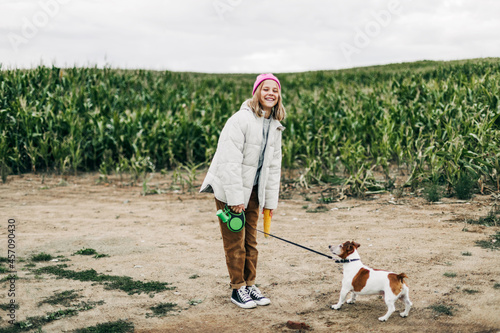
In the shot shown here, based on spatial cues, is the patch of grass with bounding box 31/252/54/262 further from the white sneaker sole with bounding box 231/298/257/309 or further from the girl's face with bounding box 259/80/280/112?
the girl's face with bounding box 259/80/280/112

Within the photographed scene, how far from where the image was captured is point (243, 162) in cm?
424

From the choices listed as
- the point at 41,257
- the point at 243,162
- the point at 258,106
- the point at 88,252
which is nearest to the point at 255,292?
the point at 243,162

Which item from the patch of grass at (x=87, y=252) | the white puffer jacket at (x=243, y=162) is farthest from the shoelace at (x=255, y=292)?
the patch of grass at (x=87, y=252)

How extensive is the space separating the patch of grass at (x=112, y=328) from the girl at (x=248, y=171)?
0.98 m

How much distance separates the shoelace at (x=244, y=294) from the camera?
14.7 feet

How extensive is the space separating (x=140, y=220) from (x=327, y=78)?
1819 centimetres

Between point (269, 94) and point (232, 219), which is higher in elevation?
point (269, 94)

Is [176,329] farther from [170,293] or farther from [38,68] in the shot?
[38,68]

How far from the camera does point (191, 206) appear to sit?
29.6 feet

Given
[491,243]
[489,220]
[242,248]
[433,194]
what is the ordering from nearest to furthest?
[242,248] < [491,243] < [489,220] < [433,194]

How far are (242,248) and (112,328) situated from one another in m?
1.26

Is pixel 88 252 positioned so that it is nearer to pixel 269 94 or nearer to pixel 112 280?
pixel 112 280

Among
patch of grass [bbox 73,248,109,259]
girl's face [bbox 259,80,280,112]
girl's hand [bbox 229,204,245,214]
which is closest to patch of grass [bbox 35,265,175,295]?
patch of grass [bbox 73,248,109,259]

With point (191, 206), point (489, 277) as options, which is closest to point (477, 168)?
point (489, 277)
